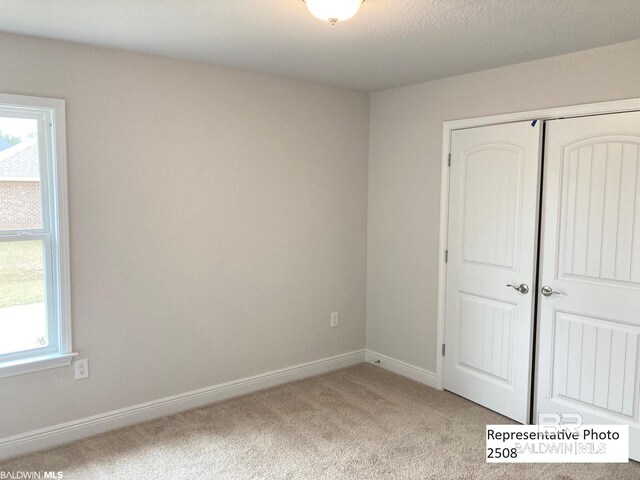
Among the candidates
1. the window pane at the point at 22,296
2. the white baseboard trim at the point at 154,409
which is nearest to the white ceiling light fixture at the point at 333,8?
the window pane at the point at 22,296

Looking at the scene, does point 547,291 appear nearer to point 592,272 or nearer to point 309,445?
point 592,272

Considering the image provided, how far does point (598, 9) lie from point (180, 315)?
2.85m

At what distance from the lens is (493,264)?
11.0 feet

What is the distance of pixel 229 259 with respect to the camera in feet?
11.5

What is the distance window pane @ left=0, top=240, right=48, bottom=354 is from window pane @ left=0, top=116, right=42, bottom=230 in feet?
0.44

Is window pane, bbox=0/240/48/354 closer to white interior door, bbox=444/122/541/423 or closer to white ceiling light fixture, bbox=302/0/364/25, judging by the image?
white ceiling light fixture, bbox=302/0/364/25

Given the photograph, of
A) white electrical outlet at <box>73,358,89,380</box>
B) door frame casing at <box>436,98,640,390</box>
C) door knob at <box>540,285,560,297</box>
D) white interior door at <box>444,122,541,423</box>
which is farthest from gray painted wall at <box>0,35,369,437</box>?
door knob at <box>540,285,560,297</box>

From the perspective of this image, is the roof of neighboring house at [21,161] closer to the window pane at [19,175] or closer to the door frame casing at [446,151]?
the window pane at [19,175]

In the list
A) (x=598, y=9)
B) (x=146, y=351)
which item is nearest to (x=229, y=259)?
(x=146, y=351)

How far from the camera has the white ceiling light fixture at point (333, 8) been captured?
1958 mm

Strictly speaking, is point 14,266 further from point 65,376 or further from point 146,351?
point 146,351

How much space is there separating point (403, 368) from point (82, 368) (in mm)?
2350

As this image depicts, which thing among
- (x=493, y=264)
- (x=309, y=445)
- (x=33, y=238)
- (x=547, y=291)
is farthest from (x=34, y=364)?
(x=547, y=291)

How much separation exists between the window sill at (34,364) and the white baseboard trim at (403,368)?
237 cm
